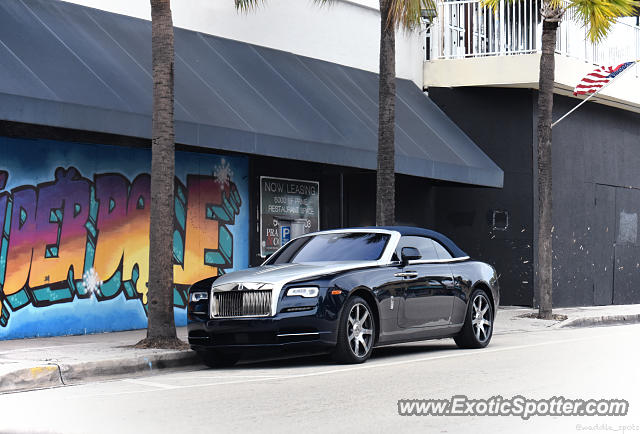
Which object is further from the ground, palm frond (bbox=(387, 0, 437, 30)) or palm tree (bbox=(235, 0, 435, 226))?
palm frond (bbox=(387, 0, 437, 30))

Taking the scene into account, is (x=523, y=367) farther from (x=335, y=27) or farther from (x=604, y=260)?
(x=604, y=260)

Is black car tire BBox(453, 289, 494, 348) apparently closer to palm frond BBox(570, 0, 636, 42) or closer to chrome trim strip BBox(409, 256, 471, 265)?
chrome trim strip BBox(409, 256, 471, 265)

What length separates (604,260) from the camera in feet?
84.9

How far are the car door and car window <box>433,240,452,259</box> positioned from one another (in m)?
0.06

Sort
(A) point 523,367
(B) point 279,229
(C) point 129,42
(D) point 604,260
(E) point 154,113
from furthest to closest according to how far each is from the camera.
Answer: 1. (D) point 604,260
2. (B) point 279,229
3. (C) point 129,42
4. (E) point 154,113
5. (A) point 523,367

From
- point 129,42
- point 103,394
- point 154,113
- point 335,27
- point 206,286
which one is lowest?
point 103,394

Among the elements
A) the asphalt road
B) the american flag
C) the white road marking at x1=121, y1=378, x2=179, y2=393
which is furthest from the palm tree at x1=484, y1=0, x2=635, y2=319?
the white road marking at x1=121, y1=378, x2=179, y2=393

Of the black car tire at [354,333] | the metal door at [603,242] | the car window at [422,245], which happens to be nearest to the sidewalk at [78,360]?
the black car tire at [354,333]

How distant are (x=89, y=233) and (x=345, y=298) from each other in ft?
18.0

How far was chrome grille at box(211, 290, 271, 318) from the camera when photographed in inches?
450

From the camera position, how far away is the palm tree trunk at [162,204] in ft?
43.1

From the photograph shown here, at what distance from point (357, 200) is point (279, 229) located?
275cm

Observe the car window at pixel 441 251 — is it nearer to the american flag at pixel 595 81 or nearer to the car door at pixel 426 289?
the car door at pixel 426 289

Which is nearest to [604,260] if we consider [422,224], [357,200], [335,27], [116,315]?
[422,224]
